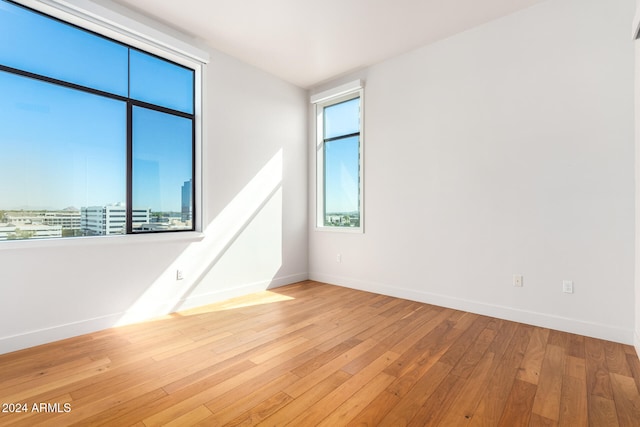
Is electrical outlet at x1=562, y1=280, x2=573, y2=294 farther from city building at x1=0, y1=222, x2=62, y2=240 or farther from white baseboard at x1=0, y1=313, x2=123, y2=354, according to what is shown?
city building at x1=0, y1=222, x2=62, y2=240

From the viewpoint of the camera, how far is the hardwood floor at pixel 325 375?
65.4 inches

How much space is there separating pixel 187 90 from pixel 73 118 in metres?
1.21

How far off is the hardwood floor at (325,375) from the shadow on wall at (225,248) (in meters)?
0.25

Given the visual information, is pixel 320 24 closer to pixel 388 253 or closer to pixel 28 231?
pixel 388 253

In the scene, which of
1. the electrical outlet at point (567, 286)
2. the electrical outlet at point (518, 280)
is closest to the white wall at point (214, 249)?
the electrical outlet at point (518, 280)

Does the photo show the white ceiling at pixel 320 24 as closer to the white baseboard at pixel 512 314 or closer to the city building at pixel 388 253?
the city building at pixel 388 253

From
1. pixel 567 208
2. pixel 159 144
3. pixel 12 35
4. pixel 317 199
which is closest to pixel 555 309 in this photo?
pixel 567 208

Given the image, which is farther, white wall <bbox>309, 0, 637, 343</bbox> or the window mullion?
the window mullion

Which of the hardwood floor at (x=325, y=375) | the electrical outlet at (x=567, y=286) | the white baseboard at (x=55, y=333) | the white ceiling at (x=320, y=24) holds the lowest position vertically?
the hardwood floor at (x=325, y=375)

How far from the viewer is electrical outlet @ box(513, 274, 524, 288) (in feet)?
9.94

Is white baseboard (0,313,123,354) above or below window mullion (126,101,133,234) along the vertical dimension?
below

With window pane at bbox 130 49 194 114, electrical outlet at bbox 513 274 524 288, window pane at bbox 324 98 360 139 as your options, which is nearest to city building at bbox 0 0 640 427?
electrical outlet at bbox 513 274 524 288

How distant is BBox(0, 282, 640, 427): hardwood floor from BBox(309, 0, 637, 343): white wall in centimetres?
45

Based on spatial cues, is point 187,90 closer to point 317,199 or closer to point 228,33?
point 228,33
